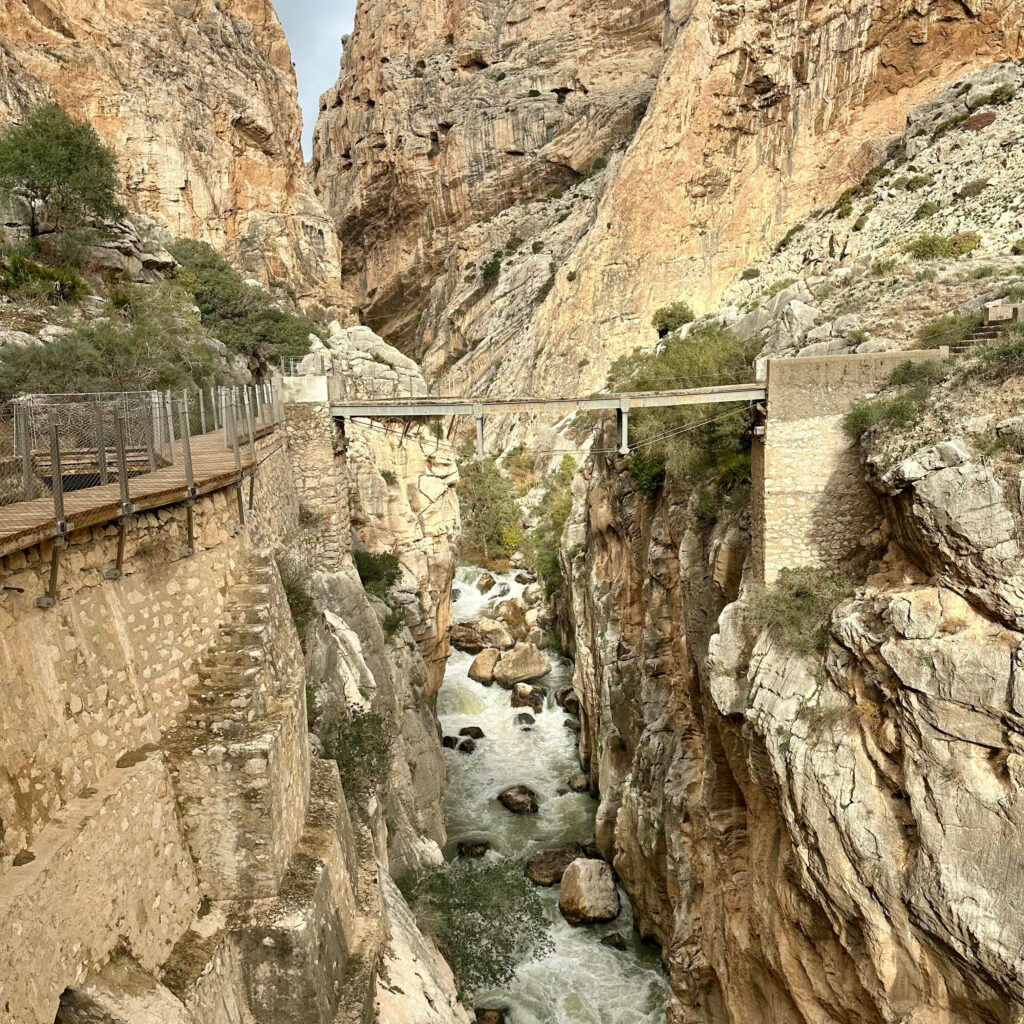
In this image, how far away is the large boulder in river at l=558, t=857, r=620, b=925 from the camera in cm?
1490

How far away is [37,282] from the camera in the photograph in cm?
1239

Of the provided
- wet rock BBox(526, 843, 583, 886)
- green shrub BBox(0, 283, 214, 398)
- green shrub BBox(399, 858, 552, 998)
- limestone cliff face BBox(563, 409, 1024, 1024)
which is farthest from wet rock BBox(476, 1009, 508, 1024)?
green shrub BBox(0, 283, 214, 398)

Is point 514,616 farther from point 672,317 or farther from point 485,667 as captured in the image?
point 672,317

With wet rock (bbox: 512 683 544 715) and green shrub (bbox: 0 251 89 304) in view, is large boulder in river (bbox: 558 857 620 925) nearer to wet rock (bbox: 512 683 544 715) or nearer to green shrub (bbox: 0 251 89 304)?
wet rock (bbox: 512 683 544 715)

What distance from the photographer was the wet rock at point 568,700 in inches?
956

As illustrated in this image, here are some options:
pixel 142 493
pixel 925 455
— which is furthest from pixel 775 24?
pixel 142 493

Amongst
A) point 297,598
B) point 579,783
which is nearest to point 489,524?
point 579,783

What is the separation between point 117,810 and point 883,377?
10921mm

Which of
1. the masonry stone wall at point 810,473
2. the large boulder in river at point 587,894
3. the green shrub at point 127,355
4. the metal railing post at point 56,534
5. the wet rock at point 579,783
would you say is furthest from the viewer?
the wet rock at point 579,783

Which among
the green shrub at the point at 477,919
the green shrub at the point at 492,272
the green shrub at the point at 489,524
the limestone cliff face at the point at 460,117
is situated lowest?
the green shrub at the point at 477,919

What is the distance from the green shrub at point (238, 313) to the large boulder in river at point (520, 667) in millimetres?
13598

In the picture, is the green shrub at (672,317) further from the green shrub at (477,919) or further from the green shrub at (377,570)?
the green shrub at (477,919)

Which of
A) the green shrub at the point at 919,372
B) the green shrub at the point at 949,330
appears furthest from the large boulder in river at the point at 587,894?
the green shrub at the point at 949,330

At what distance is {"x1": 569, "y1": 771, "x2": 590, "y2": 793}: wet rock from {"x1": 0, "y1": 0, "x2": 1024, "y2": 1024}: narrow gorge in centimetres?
12
